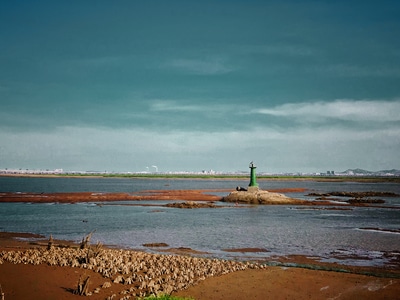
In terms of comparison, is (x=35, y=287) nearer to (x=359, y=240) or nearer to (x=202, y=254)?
(x=202, y=254)

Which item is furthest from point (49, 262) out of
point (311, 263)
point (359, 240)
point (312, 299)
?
point (359, 240)

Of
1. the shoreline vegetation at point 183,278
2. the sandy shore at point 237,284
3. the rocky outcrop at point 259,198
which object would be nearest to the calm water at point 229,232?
the shoreline vegetation at point 183,278

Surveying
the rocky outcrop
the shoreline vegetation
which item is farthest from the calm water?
the rocky outcrop

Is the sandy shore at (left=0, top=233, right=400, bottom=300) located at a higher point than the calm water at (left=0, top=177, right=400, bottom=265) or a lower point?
higher

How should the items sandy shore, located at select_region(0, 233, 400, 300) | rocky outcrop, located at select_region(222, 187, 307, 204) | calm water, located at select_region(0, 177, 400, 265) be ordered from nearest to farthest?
sandy shore, located at select_region(0, 233, 400, 300) → calm water, located at select_region(0, 177, 400, 265) → rocky outcrop, located at select_region(222, 187, 307, 204)

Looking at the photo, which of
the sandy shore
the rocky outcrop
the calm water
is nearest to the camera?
the sandy shore

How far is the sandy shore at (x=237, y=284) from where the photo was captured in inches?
531

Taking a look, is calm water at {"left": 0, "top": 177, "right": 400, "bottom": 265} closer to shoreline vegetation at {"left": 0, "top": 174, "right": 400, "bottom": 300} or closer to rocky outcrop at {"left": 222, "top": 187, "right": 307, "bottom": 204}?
shoreline vegetation at {"left": 0, "top": 174, "right": 400, "bottom": 300}

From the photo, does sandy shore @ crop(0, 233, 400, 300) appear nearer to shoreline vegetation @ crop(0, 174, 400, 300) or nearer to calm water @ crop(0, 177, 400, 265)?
shoreline vegetation @ crop(0, 174, 400, 300)

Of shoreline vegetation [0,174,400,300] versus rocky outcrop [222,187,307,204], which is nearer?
shoreline vegetation [0,174,400,300]

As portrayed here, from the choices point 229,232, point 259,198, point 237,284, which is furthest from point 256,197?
point 237,284

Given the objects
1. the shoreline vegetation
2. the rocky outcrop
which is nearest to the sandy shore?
the shoreline vegetation

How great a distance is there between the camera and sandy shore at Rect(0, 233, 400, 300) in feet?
44.3

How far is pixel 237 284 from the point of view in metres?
15.1
